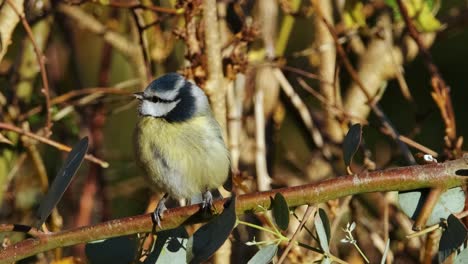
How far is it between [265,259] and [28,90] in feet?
4.92

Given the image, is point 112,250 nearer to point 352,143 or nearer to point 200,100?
point 352,143

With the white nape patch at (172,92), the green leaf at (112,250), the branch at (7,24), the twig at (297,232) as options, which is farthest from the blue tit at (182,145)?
the twig at (297,232)

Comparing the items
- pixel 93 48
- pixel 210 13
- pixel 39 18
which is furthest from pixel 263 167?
pixel 93 48

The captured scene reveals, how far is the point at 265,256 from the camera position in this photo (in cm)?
149

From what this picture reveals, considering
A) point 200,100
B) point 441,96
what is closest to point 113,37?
point 200,100

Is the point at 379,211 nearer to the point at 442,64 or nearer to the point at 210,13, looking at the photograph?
the point at 210,13

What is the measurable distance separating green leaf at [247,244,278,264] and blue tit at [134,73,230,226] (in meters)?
0.68

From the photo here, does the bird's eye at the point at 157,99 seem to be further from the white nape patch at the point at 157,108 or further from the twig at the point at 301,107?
the twig at the point at 301,107

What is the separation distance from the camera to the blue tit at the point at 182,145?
7.22ft

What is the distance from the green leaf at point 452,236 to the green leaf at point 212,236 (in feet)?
1.29

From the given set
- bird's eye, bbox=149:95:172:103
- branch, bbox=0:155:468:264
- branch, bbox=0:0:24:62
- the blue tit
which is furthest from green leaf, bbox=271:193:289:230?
branch, bbox=0:0:24:62

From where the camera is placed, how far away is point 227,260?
2.26 m

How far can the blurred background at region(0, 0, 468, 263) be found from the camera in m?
2.39

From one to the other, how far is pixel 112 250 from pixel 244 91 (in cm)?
130
